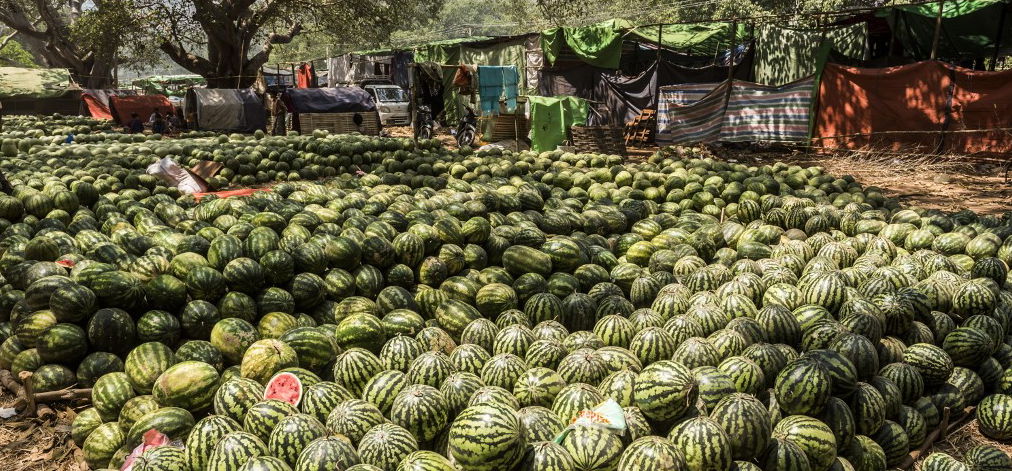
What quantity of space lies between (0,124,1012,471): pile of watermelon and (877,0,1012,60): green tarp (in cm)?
1016

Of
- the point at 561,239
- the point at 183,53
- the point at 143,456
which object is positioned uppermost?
the point at 183,53

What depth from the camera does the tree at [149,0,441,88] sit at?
80.5 feet

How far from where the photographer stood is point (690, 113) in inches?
700

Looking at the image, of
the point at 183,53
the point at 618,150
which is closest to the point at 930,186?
the point at 618,150

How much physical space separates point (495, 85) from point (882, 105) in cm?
1400

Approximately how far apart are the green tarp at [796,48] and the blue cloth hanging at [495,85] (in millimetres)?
9412

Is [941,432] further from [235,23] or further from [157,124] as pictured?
[235,23]

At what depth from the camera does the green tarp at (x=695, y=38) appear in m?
19.8

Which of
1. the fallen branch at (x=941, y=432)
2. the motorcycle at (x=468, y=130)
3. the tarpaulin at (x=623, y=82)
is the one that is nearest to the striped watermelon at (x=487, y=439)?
the fallen branch at (x=941, y=432)

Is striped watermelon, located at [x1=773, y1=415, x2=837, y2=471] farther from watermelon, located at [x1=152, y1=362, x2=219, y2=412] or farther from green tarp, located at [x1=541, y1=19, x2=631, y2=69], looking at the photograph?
green tarp, located at [x1=541, y1=19, x2=631, y2=69]

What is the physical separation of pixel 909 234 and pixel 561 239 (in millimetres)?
3744

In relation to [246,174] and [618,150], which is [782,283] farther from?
[618,150]

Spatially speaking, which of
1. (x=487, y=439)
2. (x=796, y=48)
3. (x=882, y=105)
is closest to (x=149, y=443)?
(x=487, y=439)

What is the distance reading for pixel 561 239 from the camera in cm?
599
